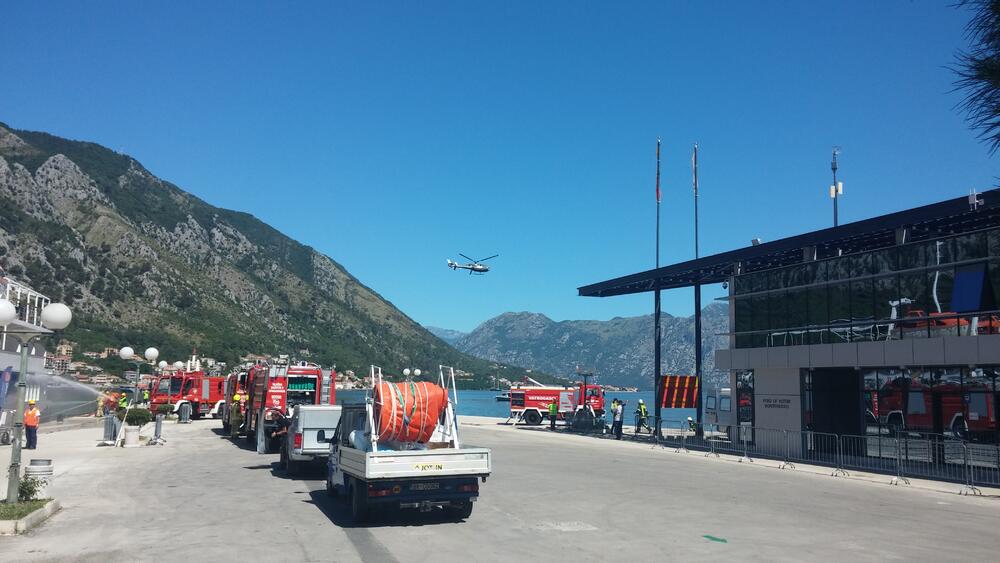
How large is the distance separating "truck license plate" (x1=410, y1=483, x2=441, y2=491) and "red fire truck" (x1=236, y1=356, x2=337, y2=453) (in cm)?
1461

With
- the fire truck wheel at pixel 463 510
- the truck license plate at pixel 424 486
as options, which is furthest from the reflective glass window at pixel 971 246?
the truck license plate at pixel 424 486

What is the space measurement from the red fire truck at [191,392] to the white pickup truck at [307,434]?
2864 centimetres

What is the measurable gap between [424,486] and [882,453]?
62.5 ft

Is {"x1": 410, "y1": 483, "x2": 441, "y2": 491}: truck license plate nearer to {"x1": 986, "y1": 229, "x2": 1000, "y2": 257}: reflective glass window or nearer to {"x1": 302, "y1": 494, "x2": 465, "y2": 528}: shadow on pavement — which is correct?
{"x1": 302, "y1": 494, "x2": 465, "y2": 528}: shadow on pavement

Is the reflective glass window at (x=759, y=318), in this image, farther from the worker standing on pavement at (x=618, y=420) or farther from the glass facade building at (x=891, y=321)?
the worker standing on pavement at (x=618, y=420)

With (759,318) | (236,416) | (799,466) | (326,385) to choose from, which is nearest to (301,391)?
(326,385)

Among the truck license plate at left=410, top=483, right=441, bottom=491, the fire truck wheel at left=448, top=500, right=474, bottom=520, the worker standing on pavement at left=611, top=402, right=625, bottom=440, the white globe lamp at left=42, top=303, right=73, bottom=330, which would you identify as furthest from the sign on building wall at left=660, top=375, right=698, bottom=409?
the white globe lamp at left=42, top=303, right=73, bottom=330

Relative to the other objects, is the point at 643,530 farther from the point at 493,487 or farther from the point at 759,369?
the point at 759,369

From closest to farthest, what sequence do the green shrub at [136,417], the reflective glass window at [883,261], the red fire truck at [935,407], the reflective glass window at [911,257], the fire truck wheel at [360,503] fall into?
the fire truck wheel at [360,503] → the red fire truck at [935,407] → the reflective glass window at [911,257] → the reflective glass window at [883,261] → the green shrub at [136,417]

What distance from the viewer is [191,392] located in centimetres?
4741

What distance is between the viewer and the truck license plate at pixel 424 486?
41.1 feet

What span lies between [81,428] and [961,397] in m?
40.2

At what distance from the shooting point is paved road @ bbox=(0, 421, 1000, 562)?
10.5 meters

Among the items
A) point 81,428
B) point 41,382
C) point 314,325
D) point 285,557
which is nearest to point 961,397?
point 285,557
